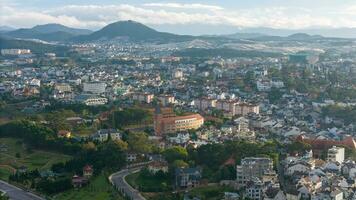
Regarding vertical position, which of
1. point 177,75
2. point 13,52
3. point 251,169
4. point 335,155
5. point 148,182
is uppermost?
point 251,169

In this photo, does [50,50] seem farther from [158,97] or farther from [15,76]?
[158,97]

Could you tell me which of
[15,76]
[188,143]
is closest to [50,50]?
[15,76]

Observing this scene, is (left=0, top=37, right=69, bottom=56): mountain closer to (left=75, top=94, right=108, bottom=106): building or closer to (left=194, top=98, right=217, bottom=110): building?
(left=75, top=94, right=108, bottom=106): building

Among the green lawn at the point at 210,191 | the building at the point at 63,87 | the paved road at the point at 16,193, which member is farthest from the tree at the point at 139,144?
the building at the point at 63,87

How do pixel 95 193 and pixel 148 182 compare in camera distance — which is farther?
pixel 148 182

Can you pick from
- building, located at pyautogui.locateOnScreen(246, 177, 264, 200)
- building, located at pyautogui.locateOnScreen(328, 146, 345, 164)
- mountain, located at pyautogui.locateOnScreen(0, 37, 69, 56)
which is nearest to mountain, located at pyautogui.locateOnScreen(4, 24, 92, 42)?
mountain, located at pyautogui.locateOnScreen(0, 37, 69, 56)

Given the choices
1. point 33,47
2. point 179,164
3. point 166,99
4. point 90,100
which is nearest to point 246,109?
point 166,99

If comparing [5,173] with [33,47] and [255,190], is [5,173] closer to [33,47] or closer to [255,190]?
[255,190]

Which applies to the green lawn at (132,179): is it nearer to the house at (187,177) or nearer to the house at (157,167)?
the house at (157,167)
